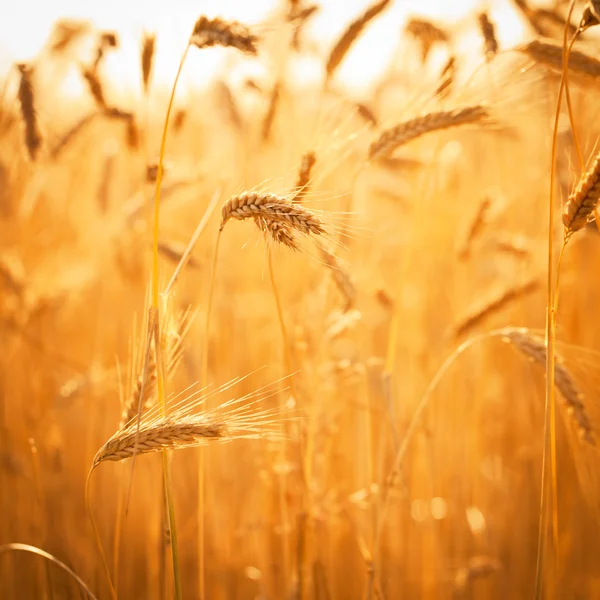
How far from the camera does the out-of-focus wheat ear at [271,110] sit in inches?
68.4

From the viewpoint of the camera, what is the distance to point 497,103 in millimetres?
1290

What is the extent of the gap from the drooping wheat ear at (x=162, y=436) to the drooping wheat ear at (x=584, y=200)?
667 millimetres

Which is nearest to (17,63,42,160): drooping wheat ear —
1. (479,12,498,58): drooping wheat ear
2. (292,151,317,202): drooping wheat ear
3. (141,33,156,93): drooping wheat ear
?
(141,33,156,93): drooping wheat ear

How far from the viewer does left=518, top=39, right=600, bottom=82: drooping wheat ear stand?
1.19m

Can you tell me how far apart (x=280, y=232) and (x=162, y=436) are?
0.39m

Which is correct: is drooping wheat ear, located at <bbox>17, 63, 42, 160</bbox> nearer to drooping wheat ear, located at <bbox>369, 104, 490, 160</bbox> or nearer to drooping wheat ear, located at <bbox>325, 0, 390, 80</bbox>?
drooping wheat ear, located at <bbox>325, 0, 390, 80</bbox>

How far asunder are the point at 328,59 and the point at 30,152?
2.74 feet

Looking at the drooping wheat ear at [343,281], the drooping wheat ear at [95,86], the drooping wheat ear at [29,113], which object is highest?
the drooping wheat ear at [95,86]

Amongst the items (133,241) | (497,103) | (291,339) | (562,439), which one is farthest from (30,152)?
(562,439)

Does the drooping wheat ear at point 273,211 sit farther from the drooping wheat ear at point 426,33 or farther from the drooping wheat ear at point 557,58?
the drooping wheat ear at point 426,33

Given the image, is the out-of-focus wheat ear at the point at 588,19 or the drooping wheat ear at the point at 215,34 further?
the drooping wheat ear at the point at 215,34

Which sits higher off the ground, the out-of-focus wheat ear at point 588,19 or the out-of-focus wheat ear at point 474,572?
the out-of-focus wheat ear at point 588,19

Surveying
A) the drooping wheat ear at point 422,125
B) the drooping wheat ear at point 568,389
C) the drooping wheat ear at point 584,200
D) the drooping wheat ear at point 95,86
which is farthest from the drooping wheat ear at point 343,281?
the drooping wheat ear at point 95,86

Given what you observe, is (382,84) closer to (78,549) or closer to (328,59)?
(328,59)
